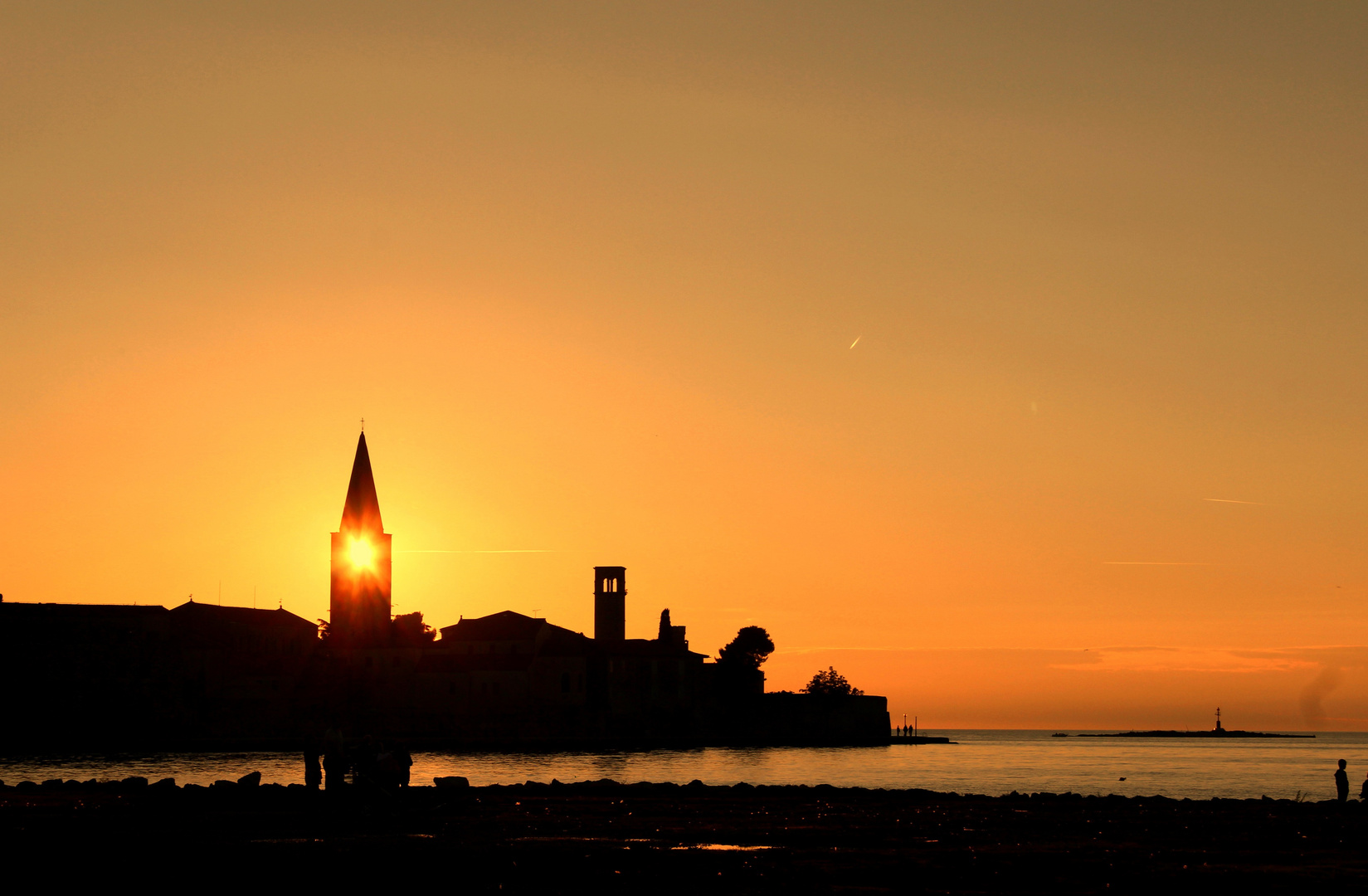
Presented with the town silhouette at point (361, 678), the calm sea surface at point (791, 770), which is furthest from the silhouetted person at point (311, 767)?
the town silhouette at point (361, 678)

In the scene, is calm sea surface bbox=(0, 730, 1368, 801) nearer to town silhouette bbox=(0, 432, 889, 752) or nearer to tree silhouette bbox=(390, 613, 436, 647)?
town silhouette bbox=(0, 432, 889, 752)

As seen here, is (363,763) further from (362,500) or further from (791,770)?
(362,500)

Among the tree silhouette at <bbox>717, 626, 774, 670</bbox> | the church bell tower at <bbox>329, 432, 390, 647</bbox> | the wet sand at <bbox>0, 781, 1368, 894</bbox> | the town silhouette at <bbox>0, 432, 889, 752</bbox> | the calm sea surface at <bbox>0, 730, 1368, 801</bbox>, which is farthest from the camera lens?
the tree silhouette at <bbox>717, 626, 774, 670</bbox>

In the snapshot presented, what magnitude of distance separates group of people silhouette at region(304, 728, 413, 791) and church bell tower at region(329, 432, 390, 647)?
248 feet

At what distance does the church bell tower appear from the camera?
103312 millimetres

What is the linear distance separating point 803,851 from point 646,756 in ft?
229

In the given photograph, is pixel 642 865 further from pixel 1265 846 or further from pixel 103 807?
pixel 103 807

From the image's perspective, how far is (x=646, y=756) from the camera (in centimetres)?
8962

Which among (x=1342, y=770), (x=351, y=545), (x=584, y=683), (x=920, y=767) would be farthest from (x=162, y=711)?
(x=1342, y=770)

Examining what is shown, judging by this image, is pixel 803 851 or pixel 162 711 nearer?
pixel 803 851

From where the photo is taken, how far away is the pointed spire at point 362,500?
342 feet

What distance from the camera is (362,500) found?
10450 cm

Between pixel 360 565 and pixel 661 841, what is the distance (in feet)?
282

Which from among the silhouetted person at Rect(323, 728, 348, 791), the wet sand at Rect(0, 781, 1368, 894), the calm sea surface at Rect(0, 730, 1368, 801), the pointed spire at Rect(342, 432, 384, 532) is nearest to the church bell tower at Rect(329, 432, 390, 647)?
the pointed spire at Rect(342, 432, 384, 532)
